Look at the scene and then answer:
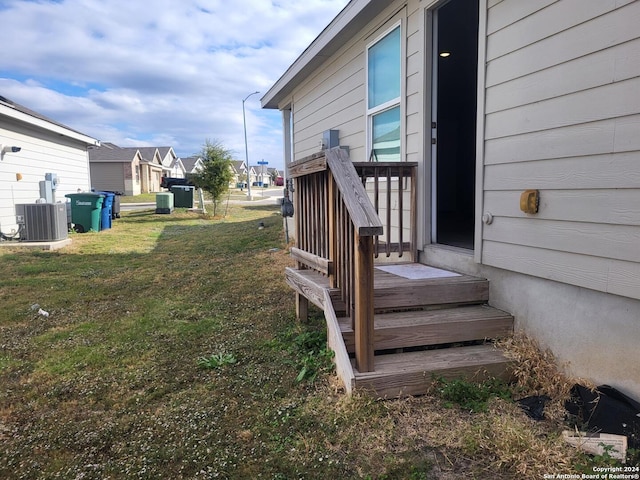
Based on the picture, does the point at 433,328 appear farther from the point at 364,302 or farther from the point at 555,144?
the point at 555,144

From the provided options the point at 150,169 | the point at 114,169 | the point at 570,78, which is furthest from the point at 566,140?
the point at 150,169

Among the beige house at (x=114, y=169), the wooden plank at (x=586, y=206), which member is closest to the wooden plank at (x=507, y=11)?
the wooden plank at (x=586, y=206)

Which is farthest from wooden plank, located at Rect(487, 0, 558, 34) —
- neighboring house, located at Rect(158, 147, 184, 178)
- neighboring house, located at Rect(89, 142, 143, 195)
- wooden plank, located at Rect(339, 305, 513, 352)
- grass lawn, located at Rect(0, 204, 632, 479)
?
neighboring house, located at Rect(158, 147, 184, 178)

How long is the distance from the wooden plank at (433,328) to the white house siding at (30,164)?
9.07m

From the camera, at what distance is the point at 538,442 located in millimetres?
1781

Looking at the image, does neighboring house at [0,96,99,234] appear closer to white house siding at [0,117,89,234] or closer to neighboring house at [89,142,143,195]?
white house siding at [0,117,89,234]

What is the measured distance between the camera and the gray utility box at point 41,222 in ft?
26.0

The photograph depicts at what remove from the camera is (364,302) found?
7.41ft

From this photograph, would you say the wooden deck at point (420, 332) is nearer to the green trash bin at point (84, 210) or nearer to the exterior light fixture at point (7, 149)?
the exterior light fixture at point (7, 149)

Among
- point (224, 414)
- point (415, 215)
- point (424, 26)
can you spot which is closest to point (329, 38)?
point (424, 26)

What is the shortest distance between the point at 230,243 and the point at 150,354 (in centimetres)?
537

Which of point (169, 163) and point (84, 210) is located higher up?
point (169, 163)

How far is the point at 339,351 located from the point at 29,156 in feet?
33.7

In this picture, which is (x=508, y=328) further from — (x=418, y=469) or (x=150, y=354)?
(x=150, y=354)
